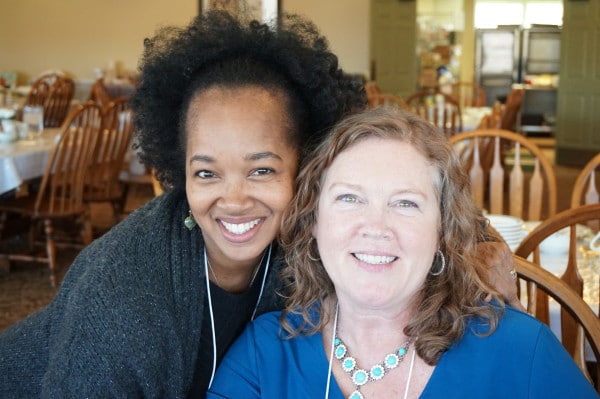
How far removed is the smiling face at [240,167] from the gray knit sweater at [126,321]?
89 millimetres

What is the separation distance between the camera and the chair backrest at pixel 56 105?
6.62 metres

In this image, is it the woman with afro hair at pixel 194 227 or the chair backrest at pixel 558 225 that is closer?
the woman with afro hair at pixel 194 227

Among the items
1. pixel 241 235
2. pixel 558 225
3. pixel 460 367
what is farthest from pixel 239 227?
pixel 558 225

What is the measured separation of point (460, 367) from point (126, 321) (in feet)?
1.72

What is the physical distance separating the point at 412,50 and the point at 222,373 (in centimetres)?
917

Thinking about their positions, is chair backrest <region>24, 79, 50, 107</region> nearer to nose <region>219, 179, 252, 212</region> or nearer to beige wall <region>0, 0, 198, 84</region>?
beige wall <region>0, 0, 198, 84</region>

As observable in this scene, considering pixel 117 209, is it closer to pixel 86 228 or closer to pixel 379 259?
pixel 86 228

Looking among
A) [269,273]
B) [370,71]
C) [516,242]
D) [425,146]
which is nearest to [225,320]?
[269,273]

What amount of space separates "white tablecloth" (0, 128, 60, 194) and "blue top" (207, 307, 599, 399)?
3.02 m

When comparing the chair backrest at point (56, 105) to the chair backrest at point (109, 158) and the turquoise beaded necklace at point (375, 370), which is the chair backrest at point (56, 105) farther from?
the turquoise beaded necklace at point (375, 370)

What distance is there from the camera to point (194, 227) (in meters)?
1.48

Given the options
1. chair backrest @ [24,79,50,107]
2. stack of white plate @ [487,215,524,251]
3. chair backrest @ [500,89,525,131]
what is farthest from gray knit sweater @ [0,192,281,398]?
chair backrest @ [24,79,50,107]

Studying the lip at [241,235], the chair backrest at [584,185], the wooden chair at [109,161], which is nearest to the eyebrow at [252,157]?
the lip at [241,235]

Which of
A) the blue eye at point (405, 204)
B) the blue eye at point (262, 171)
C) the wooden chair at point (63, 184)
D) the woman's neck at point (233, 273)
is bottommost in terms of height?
the wooden chair at point (63, 184)
